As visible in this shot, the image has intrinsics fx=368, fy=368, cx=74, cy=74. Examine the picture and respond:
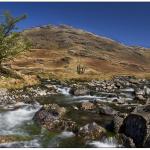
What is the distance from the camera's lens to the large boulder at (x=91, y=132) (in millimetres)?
23059

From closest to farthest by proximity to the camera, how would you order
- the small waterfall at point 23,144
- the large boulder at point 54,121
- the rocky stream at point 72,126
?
the small waterfall at point 23,144 → the rocky stream at point 72,126 → the large boulder at point 54,121

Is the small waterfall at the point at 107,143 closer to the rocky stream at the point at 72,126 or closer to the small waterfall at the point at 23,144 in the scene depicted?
the rocky stream at the point at 72,126

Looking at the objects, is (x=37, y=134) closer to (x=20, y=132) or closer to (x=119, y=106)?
(x=20, y=132)

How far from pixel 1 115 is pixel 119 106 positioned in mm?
12360

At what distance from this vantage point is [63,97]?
44.1 metres

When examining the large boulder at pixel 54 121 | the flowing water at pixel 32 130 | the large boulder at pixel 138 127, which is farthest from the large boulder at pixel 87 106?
the large boulder at pixel 138 127

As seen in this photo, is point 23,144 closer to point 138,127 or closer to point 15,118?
point 138,127

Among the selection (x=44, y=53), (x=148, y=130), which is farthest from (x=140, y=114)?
(x=44, y=53)

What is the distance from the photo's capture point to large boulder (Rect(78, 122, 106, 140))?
2306cm

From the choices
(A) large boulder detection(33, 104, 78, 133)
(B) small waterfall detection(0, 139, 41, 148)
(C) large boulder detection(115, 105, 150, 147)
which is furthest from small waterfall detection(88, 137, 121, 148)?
(B) small waterfall detection(0, 139, 41, 148)

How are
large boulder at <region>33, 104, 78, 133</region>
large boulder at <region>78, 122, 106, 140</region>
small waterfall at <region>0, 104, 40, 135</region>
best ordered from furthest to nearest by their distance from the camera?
small waterfall at <region>0, 104, 40, 135</region>
large boulder at <region>33, 104, 78, 133</region>
large boulder at <region>78, 122, 106, 140</region>

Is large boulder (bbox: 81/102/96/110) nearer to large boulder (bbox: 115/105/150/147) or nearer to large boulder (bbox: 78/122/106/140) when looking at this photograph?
large boulder (bbox: 78/122/106/140)

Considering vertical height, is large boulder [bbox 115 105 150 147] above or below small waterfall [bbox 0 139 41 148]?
above

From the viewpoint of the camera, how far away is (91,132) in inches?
927
